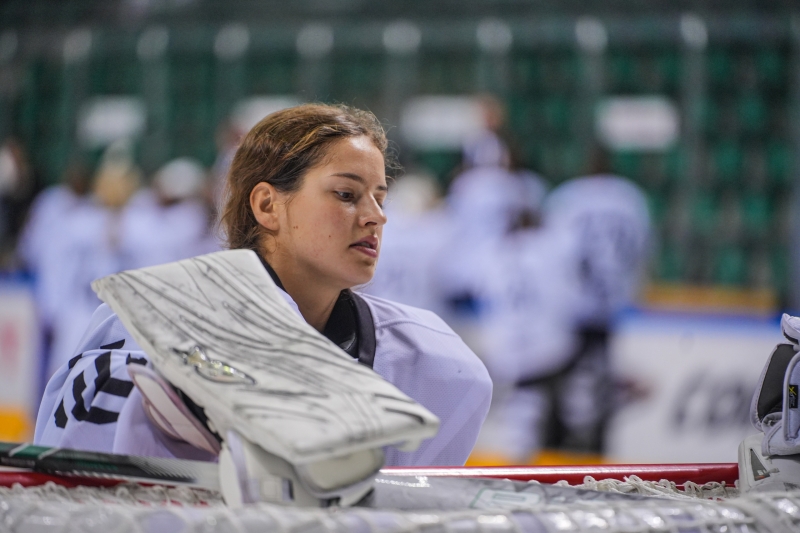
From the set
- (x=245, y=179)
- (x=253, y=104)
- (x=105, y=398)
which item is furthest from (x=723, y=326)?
(x=253, y=104)

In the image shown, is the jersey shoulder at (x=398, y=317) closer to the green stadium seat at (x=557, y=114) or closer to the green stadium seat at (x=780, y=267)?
the green stadium seat at (x=780, y=267)

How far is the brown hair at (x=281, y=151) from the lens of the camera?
134cm

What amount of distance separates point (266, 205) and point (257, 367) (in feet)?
2.47

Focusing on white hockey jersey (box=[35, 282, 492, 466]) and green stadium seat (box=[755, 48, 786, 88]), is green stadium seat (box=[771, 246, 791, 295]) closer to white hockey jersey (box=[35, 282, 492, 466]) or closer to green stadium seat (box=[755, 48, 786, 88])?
green stadium seat (box=[755, 48, 786, 88])

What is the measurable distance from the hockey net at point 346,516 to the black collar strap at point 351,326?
584 mm

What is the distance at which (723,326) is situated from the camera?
3.69m

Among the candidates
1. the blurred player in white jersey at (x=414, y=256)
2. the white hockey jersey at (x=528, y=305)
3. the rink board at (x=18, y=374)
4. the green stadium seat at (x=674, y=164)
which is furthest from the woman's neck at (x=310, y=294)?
the green stadium seat at (x=674, y=164)

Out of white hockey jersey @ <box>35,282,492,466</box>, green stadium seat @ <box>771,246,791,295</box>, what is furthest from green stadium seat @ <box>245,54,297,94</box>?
white hockey jersey @ <box>35,282,492,466</box>

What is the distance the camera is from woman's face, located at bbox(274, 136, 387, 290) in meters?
1.30

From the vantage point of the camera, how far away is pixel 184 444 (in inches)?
30.9

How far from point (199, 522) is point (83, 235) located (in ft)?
17.0

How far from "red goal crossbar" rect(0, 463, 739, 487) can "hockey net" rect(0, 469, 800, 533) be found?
6 cm

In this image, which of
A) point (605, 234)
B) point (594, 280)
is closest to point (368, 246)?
point (594, 280)

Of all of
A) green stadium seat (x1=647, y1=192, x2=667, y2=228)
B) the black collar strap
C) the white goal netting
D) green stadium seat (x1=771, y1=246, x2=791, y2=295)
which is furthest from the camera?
green stadium seat (x1=647, y1=192, x2=667, y2=228)
